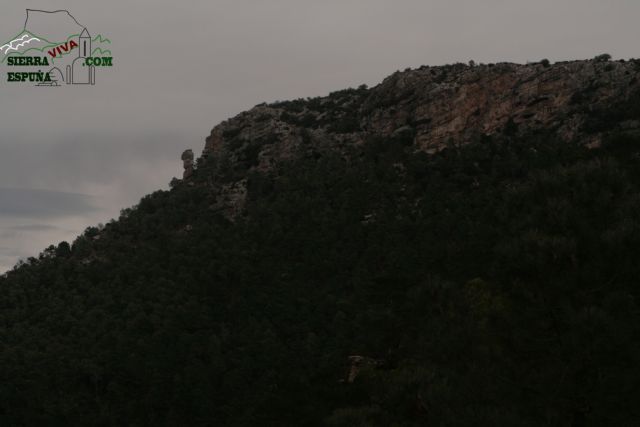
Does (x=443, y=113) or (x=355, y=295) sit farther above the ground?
(x=443, y=113)

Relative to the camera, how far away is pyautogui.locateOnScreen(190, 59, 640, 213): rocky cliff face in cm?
6662

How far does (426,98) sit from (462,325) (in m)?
68.8

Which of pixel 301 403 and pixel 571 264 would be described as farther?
pixel 301 403

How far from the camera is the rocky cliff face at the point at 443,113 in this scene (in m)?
66.6

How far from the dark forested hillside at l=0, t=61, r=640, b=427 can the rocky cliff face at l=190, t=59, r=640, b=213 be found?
116cm

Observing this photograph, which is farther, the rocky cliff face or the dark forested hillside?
the rocky cliff face

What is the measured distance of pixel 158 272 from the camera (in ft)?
224

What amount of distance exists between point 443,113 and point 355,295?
3780cm

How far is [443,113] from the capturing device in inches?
3123

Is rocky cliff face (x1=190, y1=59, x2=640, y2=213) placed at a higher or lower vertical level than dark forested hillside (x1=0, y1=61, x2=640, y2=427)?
higher

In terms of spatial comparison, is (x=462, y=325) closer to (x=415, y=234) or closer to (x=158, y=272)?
(x=415, y=234)

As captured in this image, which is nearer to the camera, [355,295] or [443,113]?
[355,295]

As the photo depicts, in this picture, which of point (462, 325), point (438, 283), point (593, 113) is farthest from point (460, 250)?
point (593, 113)

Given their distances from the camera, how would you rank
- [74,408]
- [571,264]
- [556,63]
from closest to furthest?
1. [571,264]
2. [74,408]
3. [556,63]
